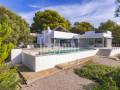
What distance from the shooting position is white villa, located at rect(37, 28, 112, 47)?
3400 centimetres

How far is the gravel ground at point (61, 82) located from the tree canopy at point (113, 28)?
30.0m

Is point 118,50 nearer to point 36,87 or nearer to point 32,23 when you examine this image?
point 36,87

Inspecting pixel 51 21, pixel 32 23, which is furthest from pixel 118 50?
pixel 32 23

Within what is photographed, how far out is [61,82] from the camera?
1384 cm

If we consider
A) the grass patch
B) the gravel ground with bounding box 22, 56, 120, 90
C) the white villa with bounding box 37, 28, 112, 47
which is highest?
the white villa with bounding box 37, 28, 112, 47

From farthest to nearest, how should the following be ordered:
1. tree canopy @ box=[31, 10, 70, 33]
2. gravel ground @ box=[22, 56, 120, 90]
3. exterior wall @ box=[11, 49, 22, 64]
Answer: tree canopy @ box=[31, 10, 70, 33] → exterior wall @ box=[11, 49, 22, 64] → gravel ground @ box=[22, 56, 120, 90]

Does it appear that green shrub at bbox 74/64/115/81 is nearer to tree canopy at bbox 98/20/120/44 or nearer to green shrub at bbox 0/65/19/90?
green shrub at bbox 0/65/19/90

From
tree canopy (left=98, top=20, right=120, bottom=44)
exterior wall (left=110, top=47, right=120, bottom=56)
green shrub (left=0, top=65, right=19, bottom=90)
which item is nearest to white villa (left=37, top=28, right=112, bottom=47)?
exterior wall (left=110, top=47, right=120, bottom=56)

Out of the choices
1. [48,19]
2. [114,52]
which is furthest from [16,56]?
[48,19]

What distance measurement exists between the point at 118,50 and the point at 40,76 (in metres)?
19.5

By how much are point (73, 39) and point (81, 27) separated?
17.1 metres

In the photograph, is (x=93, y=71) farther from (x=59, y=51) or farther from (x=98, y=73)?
(x=59, y=51)

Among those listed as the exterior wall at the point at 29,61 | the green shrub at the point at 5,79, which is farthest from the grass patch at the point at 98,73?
the green shrub at the point at 5,79

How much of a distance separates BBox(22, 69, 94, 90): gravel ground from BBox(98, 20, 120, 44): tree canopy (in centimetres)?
2998
